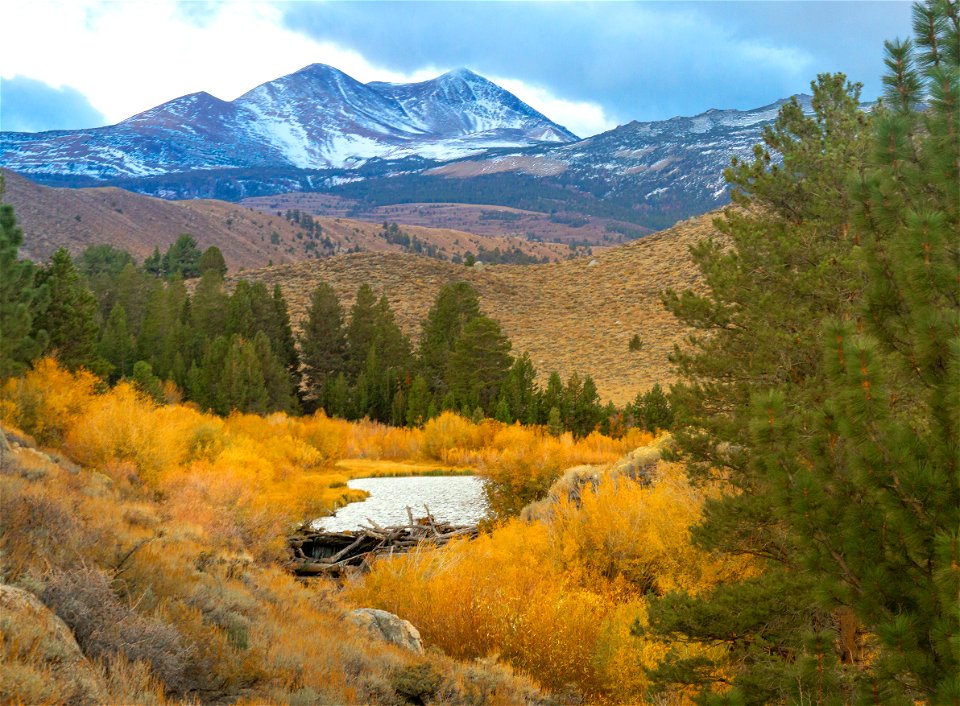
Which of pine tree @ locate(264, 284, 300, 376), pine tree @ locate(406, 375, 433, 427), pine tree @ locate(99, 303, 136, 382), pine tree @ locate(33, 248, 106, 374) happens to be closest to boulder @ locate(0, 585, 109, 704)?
pine tree @ locate(33, 248, 106, 374)

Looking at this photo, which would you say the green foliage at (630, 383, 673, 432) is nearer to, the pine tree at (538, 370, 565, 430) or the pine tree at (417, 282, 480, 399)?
the pine tree at (538, 370, 565, 430)

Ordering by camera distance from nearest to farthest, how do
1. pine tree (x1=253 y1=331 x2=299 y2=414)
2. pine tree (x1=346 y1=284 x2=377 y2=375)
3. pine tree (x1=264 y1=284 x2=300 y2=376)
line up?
1. pine tree (x1=253 y1=331 x2=299 y2=414)
2. pine tree (x1=264 y1=284 x2=300 y2=376)
3. pine tree (x1=346 y1=284 x2=377 y2=375)

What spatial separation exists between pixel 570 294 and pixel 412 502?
176 ft

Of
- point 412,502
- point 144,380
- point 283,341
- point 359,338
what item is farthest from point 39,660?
point 359,338

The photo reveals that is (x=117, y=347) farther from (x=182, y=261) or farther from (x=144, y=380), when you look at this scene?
(x=182, y=261)

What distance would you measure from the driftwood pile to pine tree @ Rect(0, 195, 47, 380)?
34.9 ft

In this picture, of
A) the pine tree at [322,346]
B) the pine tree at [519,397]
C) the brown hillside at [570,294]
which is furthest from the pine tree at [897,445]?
the pine tree at [322,346]

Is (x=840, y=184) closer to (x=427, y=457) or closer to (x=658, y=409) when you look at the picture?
(x=658, y=409)

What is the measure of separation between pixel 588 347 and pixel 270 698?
5809 cm

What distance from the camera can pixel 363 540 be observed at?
68.0 ft

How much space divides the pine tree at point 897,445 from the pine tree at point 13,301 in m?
21.8

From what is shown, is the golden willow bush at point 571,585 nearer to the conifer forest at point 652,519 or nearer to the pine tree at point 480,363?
the conifer forest at point 652,519

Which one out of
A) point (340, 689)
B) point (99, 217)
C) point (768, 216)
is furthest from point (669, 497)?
point (99, 217)

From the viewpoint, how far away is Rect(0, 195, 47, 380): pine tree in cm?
2159
